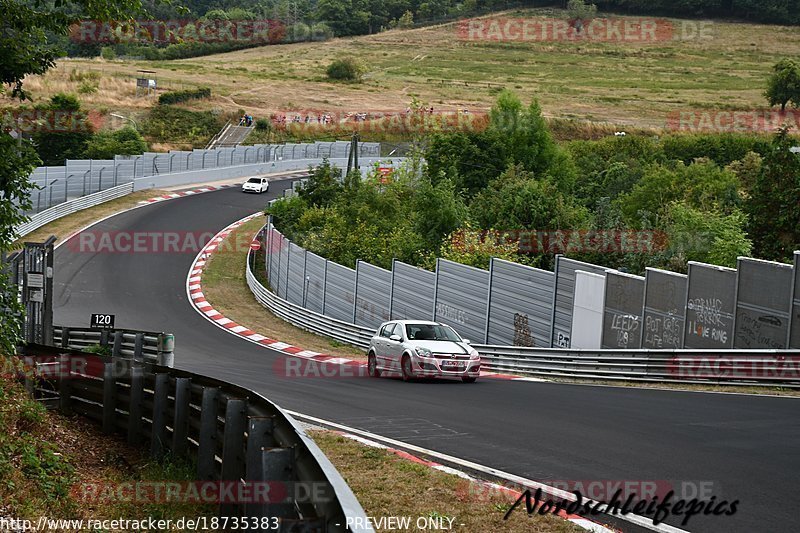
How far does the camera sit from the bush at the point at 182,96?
338ft

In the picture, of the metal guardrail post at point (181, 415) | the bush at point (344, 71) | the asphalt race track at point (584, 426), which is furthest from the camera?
the bush at point (344, 71)

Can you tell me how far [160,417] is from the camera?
1233cm

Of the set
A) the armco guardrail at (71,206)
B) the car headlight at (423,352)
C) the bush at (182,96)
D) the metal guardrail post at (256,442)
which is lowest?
the armco guardrail at (71,206)

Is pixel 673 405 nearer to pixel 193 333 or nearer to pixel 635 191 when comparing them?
pixel 193 333

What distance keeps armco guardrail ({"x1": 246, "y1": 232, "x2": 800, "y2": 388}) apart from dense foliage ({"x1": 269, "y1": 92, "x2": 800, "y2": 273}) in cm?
709

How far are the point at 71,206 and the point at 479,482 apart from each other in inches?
2049

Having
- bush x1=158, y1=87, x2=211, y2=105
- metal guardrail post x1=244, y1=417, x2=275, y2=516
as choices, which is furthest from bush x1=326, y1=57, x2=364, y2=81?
metal guardrail post x1=244, y1=417, x2=275, y2=516

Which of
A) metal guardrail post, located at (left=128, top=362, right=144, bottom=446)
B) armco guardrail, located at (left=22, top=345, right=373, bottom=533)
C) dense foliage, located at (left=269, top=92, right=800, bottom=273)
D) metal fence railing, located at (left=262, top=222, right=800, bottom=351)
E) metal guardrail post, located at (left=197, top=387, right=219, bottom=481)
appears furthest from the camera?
dense foliage, located at (left=269, top=92, right=800, bottom=273)

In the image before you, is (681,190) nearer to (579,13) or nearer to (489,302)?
(489,302)

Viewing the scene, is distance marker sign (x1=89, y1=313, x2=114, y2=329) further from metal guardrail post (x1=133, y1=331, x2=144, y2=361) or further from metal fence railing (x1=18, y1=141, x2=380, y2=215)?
metal fence railing (x1=18, y1=141, x2=380, y2=215)

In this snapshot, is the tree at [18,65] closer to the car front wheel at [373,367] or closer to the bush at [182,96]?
the car front wheel at [373,367]

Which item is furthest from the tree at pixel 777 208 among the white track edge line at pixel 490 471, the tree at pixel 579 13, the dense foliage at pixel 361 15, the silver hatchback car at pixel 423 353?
the tree at pixel 579 13

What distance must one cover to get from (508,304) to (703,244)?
1060cm

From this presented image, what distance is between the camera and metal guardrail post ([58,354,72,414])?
15.1m
